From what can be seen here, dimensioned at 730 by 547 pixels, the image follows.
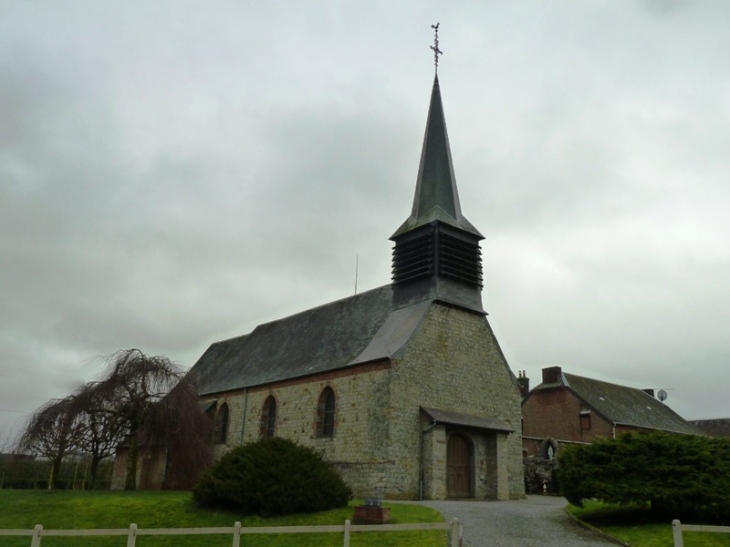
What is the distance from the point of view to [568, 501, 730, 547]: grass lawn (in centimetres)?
1321

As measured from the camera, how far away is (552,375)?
43.2 metres

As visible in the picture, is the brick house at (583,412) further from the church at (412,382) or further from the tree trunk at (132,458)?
the tree trunk at (132,458)

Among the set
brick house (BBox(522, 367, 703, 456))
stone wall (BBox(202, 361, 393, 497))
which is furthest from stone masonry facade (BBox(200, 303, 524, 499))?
brick house (BBox(522, 367, 703, 456))

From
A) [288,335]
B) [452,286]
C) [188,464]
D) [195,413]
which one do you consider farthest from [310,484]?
[288,335]

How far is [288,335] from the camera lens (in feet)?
114

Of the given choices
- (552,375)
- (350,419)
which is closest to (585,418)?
(552,375)

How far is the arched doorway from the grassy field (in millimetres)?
6405

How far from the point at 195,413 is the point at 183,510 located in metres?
7.15

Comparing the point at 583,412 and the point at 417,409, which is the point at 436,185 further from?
the point at 583,412

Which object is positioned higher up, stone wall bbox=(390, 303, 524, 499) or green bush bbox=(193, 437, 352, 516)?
stone wall bbox=(390, 303, 524, 499)

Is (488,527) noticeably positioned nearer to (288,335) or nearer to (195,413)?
(195,413)

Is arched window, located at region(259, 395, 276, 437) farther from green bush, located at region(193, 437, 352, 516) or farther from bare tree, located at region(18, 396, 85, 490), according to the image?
green bush, located at region(193, 437, 352, 516)

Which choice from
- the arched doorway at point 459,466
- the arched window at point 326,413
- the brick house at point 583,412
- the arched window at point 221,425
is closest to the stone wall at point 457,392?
the arched doorway at point 459,466

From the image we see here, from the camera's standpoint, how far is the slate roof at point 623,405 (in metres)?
41.0
